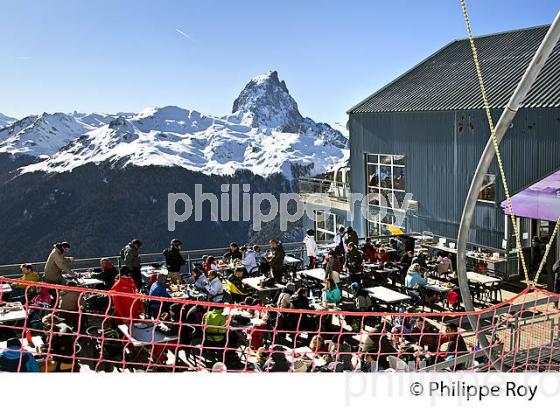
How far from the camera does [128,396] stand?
4.82 m

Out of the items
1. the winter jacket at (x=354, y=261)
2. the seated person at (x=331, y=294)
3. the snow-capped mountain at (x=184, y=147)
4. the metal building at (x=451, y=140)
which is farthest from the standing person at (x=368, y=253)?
the snow-capped mountain at (x=184, y=147)

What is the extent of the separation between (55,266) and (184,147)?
5670 inches

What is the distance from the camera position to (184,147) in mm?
153000

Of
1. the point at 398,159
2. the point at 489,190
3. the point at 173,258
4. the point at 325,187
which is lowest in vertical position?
the point at 173,258

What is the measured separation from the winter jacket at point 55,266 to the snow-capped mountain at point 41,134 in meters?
143

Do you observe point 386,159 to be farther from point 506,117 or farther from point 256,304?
point 506,117

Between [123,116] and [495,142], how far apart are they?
16877 cm

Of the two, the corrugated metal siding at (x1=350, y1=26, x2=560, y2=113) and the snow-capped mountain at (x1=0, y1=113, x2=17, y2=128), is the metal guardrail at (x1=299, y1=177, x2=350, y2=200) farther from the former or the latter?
the snow-capped mountain at (x1=0, y1=113, x2=17, y2=128)

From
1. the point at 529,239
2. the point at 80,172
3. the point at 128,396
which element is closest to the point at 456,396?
the point at 128,396

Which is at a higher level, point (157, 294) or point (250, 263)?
point (250, 263)

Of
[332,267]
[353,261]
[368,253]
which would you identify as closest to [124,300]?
[332,267]

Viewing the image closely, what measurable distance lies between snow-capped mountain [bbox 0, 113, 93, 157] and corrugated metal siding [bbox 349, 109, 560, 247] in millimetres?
136131

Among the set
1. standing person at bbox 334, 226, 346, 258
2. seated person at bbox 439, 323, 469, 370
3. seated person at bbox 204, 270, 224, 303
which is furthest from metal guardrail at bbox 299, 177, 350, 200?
seated person at bbox 439, 323, 469, 370

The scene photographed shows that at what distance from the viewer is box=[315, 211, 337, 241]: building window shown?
86.1 feet
